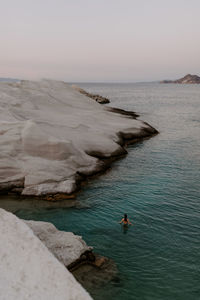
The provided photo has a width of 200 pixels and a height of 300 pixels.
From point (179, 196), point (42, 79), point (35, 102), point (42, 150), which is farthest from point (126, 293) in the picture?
point (42, 79)

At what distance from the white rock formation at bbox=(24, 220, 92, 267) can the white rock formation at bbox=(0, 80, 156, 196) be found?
8527mm

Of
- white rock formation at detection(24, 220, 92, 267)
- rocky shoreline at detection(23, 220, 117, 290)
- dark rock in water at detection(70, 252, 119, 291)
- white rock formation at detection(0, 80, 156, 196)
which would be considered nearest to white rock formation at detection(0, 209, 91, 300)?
white rock formation at detection(24, 220, 92, 267)

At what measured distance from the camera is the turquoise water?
48.8 feet

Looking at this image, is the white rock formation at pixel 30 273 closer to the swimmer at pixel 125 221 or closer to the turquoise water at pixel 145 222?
the turquoise water at pixel 145 222

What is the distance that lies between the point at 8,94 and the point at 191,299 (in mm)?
45154

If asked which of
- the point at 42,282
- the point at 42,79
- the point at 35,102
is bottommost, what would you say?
the point at 42,282

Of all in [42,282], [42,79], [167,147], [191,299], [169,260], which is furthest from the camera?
[42,79]

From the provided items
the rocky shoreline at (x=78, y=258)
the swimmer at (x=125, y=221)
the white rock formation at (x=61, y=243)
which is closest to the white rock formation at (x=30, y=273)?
the white rock formation at (x=61, y=243)

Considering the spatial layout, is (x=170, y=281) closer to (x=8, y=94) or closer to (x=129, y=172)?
(x=129, y=172)

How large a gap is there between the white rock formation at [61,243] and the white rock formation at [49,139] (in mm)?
8527

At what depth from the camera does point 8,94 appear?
49.8m

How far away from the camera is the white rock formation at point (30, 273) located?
35.7 ft

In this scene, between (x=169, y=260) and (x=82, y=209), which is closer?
(x=169, y=260)

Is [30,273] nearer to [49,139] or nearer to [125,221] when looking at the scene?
[125,221]
